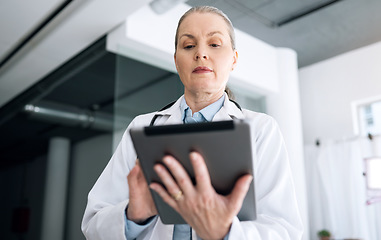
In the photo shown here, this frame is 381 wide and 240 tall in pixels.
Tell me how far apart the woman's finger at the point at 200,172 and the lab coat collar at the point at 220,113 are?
28 cm

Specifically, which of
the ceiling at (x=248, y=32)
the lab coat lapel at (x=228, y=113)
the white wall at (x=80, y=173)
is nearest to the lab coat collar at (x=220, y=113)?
the lab coat lapel at (x=228, y=113)

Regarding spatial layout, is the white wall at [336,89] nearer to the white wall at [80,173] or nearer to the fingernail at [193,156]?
the white wall at [80,173]

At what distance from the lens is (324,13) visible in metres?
3.03

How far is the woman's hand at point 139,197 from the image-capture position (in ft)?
2.15

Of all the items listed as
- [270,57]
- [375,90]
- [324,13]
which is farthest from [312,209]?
[324,13]

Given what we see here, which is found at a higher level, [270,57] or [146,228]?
[270,57]

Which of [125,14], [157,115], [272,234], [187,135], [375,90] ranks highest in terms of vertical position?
[125,14]

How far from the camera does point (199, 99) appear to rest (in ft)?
2.73

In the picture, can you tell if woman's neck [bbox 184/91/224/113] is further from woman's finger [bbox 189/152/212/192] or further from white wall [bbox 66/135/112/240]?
white wall [bbox 66/135/112/240]

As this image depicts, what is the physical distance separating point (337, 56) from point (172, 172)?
3.58 m

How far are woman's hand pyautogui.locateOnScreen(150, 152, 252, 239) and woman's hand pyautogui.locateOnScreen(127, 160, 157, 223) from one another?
0.07m

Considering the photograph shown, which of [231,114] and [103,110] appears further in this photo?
[103,110]

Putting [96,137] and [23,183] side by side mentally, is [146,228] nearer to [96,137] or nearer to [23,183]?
[96,137]

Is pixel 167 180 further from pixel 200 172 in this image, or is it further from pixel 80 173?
pixel 80 173
